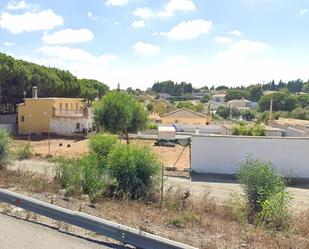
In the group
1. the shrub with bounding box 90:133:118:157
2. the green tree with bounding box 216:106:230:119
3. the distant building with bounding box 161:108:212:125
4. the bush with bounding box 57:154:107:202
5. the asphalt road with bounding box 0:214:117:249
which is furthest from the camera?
the green tree with bounding box 216:106:230:119


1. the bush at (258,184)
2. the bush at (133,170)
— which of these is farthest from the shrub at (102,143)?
the bush at (258,184)

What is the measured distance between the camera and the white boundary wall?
2077cm

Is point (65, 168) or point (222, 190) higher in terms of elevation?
point (65, 168)

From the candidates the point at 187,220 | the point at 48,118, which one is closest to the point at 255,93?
the point at 48,118

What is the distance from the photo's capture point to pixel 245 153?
21281mm

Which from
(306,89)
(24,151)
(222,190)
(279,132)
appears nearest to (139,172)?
(222,190)

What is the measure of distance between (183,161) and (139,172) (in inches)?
676

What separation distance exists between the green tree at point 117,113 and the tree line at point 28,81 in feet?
54.1

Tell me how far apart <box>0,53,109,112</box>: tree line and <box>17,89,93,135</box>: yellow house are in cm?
416

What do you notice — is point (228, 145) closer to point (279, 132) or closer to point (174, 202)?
point (174, 202)

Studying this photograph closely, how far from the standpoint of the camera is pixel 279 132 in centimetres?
4278

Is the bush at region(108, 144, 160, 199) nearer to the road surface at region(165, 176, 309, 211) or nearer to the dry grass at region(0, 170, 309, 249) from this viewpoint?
the dry grass at region(0, 170, 309, 249)

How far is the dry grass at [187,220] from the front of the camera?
16.5ft

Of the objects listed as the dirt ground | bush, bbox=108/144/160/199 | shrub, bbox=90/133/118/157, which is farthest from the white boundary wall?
bush, bbox=108/144/160/199
